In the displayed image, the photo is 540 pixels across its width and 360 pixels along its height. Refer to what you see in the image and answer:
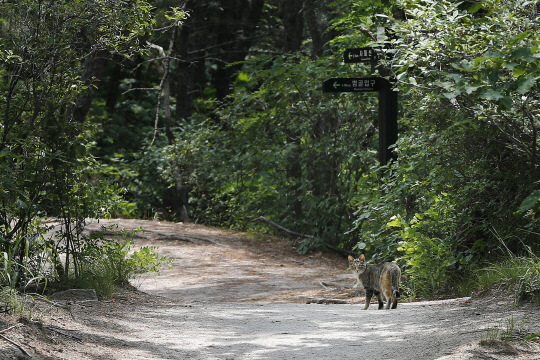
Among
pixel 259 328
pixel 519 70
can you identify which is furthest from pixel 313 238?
pixel 519 70

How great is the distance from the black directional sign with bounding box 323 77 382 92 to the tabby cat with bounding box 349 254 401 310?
3700mm

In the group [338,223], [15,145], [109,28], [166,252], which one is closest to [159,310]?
[15,145]

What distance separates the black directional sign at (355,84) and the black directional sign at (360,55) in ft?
1.26

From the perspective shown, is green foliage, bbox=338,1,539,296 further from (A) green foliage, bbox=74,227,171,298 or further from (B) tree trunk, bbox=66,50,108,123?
(B) tree trunk, bbox=66,50,108,123

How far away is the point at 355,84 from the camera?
11.2 meters

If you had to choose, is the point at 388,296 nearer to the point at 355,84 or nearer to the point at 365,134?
the point at 355,84

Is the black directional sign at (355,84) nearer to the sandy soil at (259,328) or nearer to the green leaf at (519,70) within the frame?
the sandy soil at (259,328)

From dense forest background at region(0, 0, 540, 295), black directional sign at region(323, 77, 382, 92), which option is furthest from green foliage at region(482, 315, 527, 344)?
black directional sign at region(323, 77, 382, 92)

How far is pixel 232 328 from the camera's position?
682cm

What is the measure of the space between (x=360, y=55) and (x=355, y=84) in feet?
1.87

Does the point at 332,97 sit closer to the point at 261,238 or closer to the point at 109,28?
the point at 261,238

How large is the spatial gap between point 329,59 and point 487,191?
24.0 ft

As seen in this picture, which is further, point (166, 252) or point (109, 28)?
point (166, 252)

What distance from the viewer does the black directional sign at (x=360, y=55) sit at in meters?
11.4
